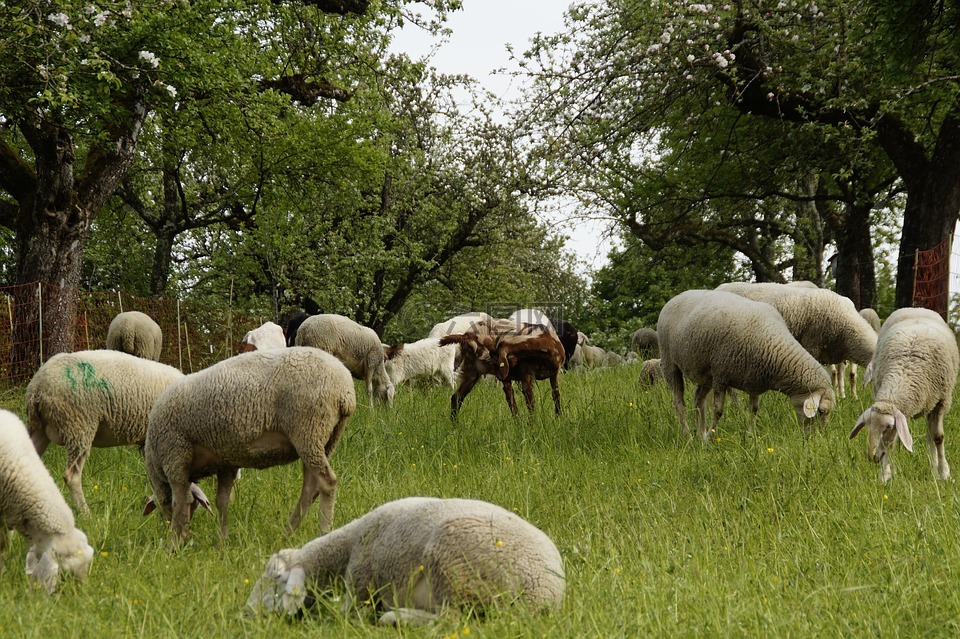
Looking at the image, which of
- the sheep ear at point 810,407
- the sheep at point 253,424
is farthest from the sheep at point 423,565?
the sheep ear at point 810,407

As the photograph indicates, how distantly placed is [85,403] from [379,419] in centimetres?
357

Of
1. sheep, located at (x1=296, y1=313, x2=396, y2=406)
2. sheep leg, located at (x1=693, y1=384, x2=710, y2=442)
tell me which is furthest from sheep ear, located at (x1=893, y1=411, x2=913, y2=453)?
sheep, located at (x1=296, y1=313, x2=396, y2=406)

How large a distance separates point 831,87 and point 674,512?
8.83m

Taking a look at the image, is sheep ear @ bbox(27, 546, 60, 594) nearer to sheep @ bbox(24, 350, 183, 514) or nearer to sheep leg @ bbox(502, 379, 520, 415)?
sheep @ bbox(24, 350, 183, 514)

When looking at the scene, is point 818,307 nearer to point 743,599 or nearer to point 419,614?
point 743,599

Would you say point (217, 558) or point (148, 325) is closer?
point (217, 558)

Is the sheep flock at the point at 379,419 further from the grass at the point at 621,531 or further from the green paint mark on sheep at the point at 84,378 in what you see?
the grass at the point at 621,531

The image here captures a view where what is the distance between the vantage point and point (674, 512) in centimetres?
518

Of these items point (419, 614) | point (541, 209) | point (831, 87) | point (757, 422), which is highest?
point (831, 87)

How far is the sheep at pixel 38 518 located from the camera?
397 cm

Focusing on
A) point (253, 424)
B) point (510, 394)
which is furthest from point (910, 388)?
point (253, 424)

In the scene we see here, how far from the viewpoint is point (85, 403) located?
6.03 metres

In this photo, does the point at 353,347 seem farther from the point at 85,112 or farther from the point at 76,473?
the point at 76,473

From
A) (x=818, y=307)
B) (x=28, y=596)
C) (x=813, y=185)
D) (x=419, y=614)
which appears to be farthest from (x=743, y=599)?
(x=813, y=185)
